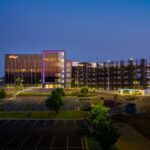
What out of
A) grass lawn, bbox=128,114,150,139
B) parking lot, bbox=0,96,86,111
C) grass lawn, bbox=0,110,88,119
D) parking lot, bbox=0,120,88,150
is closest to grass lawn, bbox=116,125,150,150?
grass lawn, bbox=128,114,150,139

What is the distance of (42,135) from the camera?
47.2 meters

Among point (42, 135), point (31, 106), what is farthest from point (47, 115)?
point (42, 135)

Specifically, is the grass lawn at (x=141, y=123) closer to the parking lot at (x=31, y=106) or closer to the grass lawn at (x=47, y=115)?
the grass lawn at (x=47, y=115)

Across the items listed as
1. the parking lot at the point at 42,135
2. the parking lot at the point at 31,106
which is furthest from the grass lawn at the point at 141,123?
the parking lot at the point at 31,106

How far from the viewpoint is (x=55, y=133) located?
49.2 m

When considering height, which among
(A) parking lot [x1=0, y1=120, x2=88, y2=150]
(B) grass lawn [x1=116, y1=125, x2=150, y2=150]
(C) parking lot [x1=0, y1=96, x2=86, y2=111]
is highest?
(C) parking lot [x1=0, y1=96, x2=86, y2=111]

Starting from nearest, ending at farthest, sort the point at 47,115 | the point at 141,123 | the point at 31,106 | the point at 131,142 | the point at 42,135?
the point at 131,142, the point at 42,135, the point at 141,123, the point at 47,115, the point at 31,106

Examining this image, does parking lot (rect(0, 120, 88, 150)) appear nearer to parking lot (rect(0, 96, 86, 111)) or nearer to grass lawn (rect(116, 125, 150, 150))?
grass lawn (rect(116, 125, 150, 150))

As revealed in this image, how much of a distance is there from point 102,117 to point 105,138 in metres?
6.77

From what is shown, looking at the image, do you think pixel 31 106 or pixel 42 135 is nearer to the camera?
pixel 42 135

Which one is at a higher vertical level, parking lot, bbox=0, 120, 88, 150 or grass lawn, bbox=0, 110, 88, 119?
grass lawn, bbox=0, 110, 88, 119

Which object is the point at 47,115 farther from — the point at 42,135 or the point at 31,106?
the point at 42,135

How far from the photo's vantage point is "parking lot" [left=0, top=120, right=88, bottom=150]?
39.7 m

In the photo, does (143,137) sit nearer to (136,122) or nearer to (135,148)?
(135,148)
